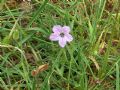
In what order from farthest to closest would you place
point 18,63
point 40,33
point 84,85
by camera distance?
point 40,33 < point 18,63 < point 84,85

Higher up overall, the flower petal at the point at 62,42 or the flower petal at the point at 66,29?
the flower petal at the point at 66,29

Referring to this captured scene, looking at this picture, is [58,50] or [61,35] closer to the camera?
[61,35]

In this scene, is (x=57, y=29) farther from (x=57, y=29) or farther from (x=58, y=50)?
(x=58, y=50)

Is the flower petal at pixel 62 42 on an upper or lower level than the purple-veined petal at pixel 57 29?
lower

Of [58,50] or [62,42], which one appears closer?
[62,42]

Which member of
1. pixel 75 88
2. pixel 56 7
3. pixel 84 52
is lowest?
pixel 75 88

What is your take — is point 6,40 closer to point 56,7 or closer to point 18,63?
point 18,63

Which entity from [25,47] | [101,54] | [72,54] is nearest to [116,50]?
[101,54]

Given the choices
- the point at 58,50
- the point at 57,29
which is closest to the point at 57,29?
the point at 57,29
